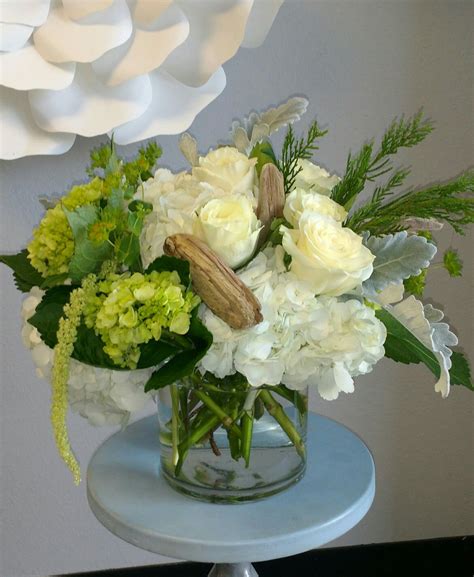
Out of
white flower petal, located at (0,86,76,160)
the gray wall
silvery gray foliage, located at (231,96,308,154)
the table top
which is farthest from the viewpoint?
the gray wall

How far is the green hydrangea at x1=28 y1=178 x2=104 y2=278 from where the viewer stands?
749mm

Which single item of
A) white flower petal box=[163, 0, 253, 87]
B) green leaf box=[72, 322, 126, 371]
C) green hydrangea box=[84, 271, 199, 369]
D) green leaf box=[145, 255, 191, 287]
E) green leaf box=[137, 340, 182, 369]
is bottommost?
green leaf box=[137, 340, 182, 369]

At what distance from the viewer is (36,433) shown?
4.73ft

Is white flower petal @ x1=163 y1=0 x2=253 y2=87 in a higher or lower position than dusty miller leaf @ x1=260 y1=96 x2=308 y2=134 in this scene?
higher

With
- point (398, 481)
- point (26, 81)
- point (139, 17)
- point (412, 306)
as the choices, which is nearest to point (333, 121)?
point (139, 17)

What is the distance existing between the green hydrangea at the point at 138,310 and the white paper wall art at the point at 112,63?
0.53 meters

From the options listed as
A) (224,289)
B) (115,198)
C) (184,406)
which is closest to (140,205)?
(115,198)

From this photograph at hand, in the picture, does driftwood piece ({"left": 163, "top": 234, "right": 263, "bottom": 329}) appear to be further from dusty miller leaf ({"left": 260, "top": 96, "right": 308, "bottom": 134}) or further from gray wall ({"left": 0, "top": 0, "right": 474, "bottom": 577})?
gray wall ({"left": 0, "top": 0, "right": 474, "bottom": 577})

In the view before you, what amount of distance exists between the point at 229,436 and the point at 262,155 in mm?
322

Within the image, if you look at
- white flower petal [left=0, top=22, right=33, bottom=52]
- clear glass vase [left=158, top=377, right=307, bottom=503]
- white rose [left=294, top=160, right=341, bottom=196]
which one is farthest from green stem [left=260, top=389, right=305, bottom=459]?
white flower petal [left=0, top=22, right=33, bottom=52]

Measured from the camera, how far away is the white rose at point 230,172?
0.79 meters

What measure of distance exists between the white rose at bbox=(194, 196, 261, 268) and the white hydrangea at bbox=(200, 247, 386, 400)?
3 centimetres

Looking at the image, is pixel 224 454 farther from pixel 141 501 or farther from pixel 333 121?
pixel 333 121

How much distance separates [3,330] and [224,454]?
2.33ft
